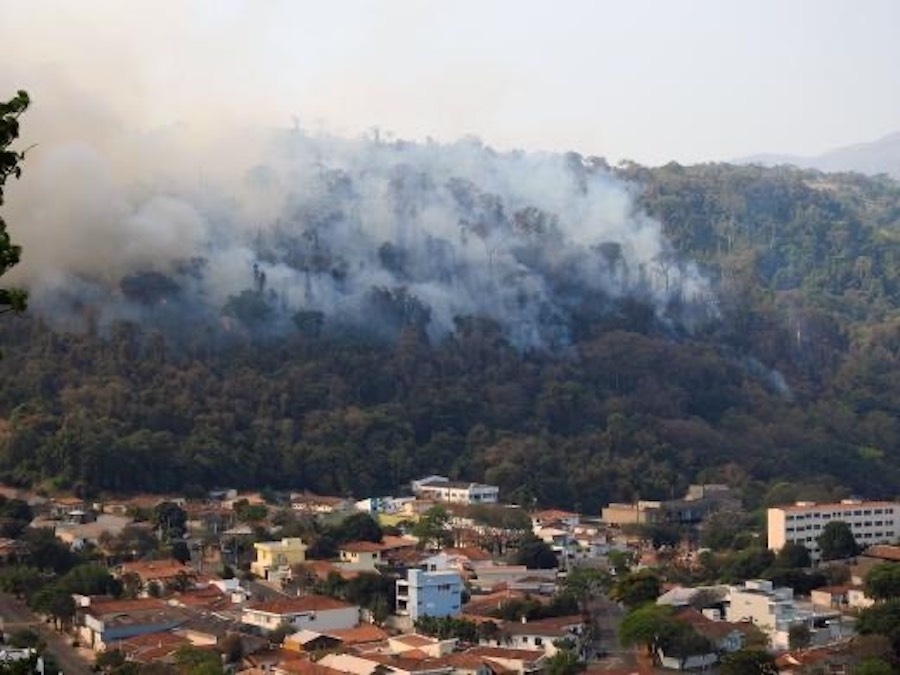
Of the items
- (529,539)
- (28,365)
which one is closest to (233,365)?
(28,365)

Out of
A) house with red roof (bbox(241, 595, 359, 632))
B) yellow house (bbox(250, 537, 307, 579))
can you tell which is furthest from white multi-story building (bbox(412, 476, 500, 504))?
house with red roof (bbox(241, 595, 359, 632))

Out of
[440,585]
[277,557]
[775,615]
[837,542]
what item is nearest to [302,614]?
[440,585]

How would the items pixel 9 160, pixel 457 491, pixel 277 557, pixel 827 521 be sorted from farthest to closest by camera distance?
1. pixel 457 491
2. pixel 827 521
3. pixel 277 557
4. pixel 9 160

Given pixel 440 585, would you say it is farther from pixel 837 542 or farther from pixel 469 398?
pixel 469 398

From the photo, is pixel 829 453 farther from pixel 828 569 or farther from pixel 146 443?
pixel 146 443

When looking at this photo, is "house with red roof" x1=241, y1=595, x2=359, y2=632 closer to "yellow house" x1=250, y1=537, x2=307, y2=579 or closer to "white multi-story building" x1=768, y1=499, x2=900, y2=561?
"yellow house" x1=250, y1=537, x2=307, y2=579

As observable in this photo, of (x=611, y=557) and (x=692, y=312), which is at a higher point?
(x=692, y=312)
